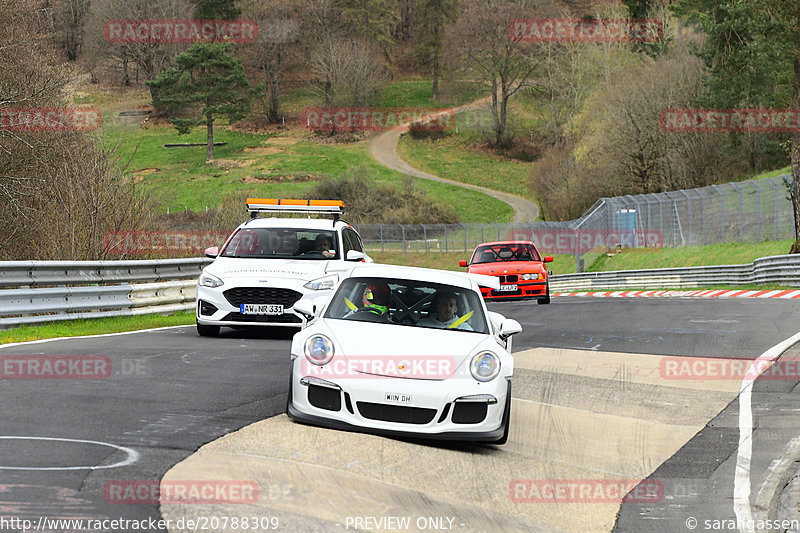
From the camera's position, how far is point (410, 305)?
29.8 feet

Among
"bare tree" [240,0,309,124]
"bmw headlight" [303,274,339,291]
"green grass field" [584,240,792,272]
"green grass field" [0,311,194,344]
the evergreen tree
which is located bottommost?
"green grass field" [584,240,792,272]

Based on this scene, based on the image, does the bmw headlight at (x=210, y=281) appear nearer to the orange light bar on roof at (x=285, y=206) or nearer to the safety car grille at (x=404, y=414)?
the orange light bar on roof at (x=285, y=206)

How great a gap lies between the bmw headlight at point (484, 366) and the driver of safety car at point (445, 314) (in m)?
0.67

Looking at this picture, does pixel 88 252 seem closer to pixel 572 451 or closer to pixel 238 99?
pixel 572 451

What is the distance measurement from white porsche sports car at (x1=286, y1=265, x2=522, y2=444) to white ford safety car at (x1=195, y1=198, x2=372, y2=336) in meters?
4.79

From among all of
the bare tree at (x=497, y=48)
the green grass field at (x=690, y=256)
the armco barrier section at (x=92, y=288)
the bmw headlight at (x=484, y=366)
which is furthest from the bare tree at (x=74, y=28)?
the bmw headlight at (x=484, y=366)

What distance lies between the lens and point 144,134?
4333 inches

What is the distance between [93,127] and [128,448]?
20430 millimetres

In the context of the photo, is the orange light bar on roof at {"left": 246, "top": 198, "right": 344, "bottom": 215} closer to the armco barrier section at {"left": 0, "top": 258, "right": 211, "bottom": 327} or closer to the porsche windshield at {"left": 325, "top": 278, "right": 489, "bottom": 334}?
the armco barrier section at {"left": 0, "top": 258, "right": 211, "bottom": 327}

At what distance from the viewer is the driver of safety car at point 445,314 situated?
830cm

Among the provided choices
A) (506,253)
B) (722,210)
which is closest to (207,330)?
(506,253)

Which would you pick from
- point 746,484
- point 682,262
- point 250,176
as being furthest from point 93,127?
point 250,176

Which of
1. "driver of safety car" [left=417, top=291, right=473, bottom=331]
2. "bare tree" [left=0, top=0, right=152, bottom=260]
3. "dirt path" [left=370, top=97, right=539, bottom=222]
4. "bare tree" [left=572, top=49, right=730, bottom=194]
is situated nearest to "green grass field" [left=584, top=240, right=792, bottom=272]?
"bare tree" [left=572, top=49, right=730, bottom=194]

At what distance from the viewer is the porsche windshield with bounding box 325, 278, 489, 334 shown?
27.2 ft
